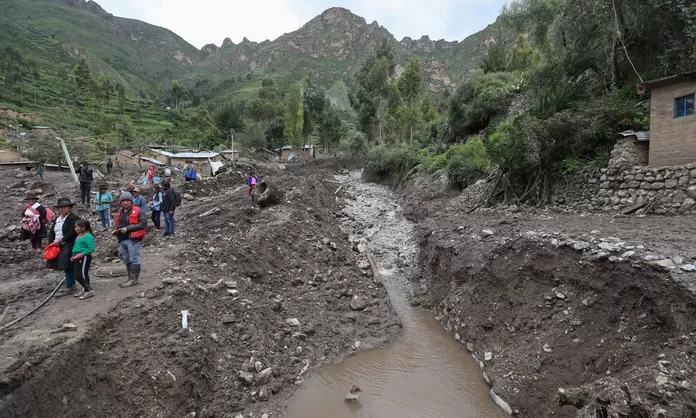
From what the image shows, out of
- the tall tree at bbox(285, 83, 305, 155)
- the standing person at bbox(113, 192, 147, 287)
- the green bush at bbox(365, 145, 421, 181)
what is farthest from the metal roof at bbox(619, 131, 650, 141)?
the tall tree at bbox(285, 83, 305, 155)

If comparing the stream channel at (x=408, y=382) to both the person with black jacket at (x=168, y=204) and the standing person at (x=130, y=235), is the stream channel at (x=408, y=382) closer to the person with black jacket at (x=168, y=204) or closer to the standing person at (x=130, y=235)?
the standing person at (x=130, y=235)

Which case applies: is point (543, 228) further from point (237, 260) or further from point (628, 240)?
point (237, 260)

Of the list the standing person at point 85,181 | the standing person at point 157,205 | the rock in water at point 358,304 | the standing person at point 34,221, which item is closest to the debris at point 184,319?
the rock in water at point 358,304

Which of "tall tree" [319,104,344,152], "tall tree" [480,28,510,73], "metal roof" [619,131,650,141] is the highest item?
"tall tree" [480,28,510,73]

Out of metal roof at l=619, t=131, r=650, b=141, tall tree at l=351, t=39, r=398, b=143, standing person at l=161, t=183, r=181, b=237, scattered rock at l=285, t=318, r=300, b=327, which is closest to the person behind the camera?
scattered rock at l=285, t=318, r=300, b=327

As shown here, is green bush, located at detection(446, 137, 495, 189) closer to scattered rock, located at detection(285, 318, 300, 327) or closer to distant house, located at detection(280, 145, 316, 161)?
scattered rock, located at detection(285, 318, 300, 327)

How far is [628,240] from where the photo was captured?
695 centimetres

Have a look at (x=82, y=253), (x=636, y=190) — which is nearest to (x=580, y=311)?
(x=636, y=190)

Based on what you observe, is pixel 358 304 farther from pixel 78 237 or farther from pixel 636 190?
pixel 636 190

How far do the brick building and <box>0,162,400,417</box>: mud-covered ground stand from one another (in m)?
8.80

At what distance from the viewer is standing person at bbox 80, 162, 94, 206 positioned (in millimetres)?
14938

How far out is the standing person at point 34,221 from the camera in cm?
879

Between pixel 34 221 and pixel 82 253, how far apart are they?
3897 millimetres

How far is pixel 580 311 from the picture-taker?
6.48 meters
